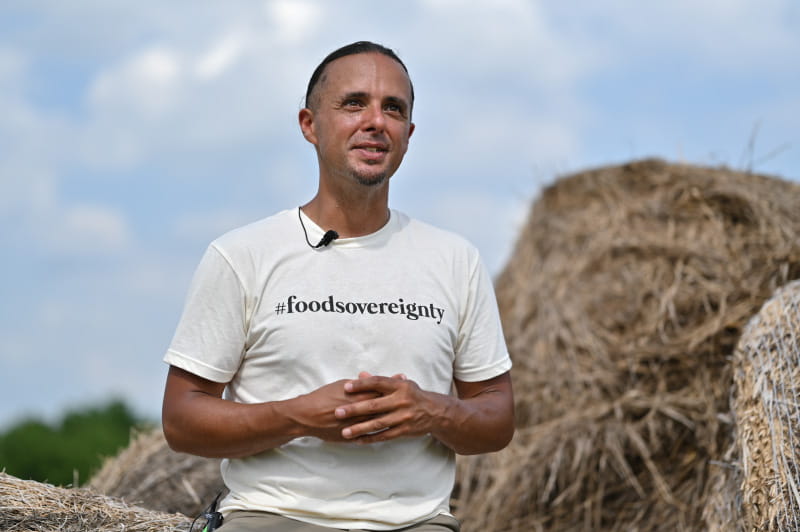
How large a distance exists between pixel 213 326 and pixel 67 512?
84 centimetres

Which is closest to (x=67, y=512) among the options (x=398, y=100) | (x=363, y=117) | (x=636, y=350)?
(x=363, y=117)

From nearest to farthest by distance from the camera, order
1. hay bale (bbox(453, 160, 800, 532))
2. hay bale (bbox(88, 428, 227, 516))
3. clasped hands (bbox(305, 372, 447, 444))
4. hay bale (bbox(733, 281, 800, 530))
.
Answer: clasped hands (bbox(305, 372, 447, 444))
hay bale (bbox(733, 281, 800, 530))
hay bale (bbox(88, 428, 227, 516))
hay bale (bbox(453, 160, 800, 532))

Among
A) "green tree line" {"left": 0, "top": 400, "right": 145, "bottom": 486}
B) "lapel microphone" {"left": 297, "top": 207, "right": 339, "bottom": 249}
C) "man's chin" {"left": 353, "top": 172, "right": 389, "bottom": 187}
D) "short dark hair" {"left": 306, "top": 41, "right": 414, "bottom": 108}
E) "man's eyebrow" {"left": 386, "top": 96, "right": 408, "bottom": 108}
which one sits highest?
"green tree line" {"left": 0, "top": 400, "right": 145, "bottom": 486}

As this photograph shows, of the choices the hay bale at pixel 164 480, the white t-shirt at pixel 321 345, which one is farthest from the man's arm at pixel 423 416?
the hay bale at pixel 164 480

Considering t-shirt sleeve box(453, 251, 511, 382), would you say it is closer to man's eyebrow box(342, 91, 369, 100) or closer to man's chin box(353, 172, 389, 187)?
man's chin box(353, 172, 389, 187)

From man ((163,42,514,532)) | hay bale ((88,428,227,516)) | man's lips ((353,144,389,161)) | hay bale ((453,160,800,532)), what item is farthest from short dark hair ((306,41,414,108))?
hay bale ((453,160,800,532))

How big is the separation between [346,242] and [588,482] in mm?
2720

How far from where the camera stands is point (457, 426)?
9.00 feet

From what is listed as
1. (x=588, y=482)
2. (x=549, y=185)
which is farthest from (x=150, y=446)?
(x=549, y=185)

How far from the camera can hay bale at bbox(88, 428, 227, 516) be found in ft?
14.8

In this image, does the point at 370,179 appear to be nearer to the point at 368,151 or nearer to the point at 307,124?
the point at 368,151

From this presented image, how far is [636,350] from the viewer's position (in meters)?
5.42

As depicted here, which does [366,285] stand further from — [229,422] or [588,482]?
[588,482]

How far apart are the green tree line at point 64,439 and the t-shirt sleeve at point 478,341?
47.4 ft
